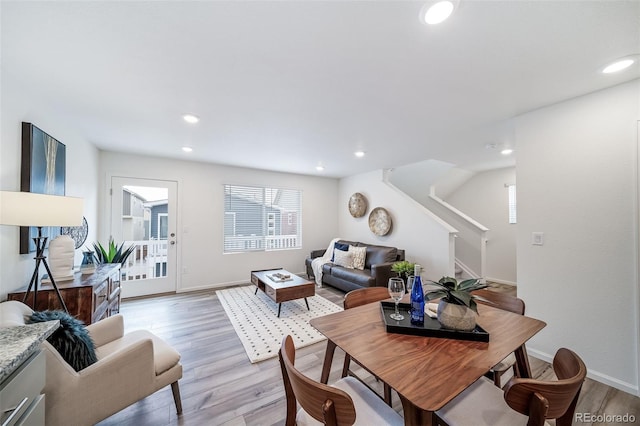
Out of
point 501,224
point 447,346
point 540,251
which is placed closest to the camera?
point 447,346

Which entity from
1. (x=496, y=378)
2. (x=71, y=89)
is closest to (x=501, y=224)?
(x=496, y=378)

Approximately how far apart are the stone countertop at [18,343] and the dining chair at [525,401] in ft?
5.31

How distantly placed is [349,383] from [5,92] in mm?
3084

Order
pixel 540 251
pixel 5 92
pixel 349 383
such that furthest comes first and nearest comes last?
pixel 540 251 → pixel 5 92 → pixel 349 383

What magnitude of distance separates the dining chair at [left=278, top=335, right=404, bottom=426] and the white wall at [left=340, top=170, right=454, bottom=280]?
3.21 meters

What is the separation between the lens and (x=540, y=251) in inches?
85.7

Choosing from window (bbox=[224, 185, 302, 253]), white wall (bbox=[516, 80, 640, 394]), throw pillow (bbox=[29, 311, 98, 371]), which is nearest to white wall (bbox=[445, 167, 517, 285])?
white wall (bbox=[516, 80, 640, 394])

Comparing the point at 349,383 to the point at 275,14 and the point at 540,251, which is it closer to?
the point at 275,14

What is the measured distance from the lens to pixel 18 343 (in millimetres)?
864

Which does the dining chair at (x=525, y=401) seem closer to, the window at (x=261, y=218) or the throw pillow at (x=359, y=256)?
the throw pillow at (x=359, y=256)

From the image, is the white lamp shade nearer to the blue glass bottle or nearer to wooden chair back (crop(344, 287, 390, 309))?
wooden chair back (crop(344, 287, 390, 309))

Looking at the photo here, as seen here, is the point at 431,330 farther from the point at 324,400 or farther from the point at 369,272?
the point at 369,272

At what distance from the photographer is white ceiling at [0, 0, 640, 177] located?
1.19 meters

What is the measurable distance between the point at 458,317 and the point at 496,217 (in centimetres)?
500
